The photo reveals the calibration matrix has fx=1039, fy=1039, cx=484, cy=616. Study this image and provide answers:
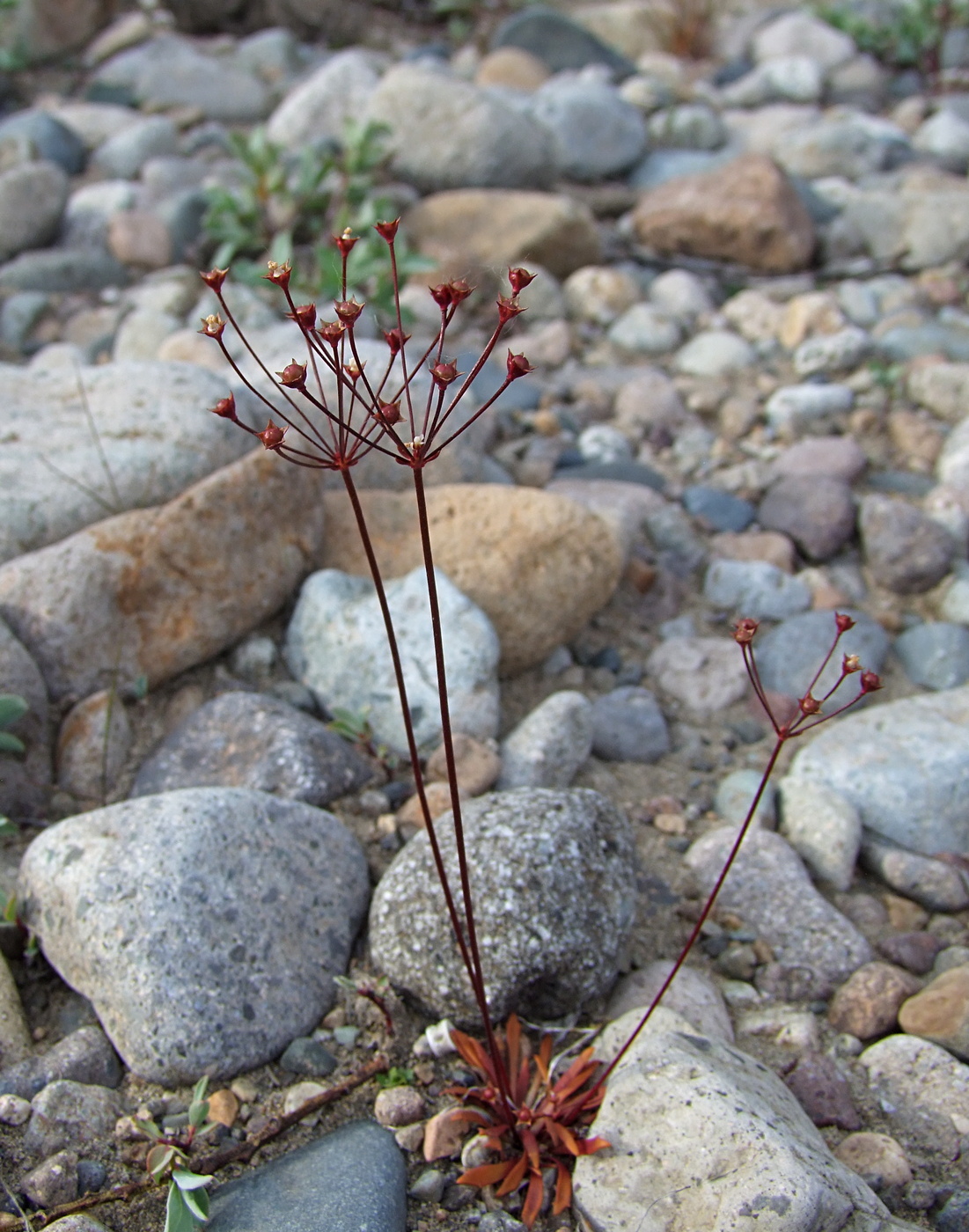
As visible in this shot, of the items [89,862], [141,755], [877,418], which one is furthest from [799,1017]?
[877,418]

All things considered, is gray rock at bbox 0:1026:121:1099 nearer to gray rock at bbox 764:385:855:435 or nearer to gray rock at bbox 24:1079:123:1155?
gray rock at bbox 24:1079:123:1155

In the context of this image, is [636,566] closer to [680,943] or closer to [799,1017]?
[680,943]

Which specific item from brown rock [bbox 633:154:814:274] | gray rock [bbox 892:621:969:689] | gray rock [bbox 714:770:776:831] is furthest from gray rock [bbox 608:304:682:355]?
gray rock [bbox 714:770:776:831]

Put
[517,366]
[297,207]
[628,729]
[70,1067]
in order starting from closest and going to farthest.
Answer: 1. [517,366]
2. [70,1067]
3. [628,729]
4. [297,207]

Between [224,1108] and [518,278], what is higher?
[518,278]

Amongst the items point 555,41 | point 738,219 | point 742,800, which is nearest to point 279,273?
point 742,800

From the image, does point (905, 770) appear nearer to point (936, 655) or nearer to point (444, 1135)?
point (936, 655)
